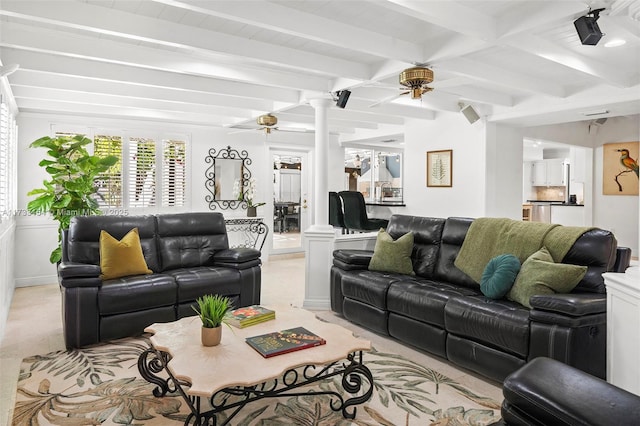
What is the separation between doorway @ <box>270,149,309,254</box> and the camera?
812 centimetres

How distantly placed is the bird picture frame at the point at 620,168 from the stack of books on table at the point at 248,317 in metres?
7.57

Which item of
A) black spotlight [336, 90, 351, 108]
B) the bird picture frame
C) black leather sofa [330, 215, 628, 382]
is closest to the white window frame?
black spotlight [336, 90, 351, 108]

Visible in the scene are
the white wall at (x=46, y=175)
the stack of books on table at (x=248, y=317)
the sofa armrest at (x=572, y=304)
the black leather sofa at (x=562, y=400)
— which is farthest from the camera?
the white wall at (x=46, y=175)

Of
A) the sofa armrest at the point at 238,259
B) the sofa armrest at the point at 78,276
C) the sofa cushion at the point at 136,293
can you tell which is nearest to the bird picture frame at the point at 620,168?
the sofa armrest at the point at 238,259

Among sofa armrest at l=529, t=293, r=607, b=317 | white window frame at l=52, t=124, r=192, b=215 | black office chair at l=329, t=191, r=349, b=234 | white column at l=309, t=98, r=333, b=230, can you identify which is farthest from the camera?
black office chair at l=329, t=191, r=349, b=234

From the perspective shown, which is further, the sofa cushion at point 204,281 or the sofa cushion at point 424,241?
the sofa cushion at point 424,241

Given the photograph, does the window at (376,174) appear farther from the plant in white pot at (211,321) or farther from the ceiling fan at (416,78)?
the plant in white pot at (211,321)

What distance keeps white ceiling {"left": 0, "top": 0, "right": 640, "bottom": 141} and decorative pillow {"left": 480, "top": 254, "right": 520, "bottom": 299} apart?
62.8 inches

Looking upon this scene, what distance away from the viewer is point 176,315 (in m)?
3.81

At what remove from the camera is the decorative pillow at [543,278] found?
2.80 metres

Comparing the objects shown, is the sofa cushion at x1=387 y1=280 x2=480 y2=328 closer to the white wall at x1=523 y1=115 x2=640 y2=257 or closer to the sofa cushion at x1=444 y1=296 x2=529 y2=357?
the sofa cushion at x1=444 y1=296 x2=529 y2=357

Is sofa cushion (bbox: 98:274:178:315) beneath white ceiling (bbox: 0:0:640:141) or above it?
beneath

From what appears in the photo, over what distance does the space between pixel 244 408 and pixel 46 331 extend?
2471mm

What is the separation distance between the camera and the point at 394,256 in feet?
13.3
